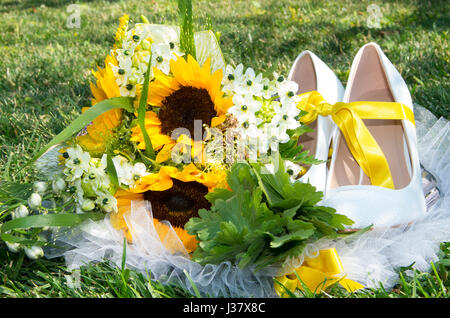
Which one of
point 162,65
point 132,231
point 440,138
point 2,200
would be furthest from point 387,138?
point 2,200

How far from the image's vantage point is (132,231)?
128 centimetres

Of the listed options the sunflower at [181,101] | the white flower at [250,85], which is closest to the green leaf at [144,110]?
the sunflower at [181,101]

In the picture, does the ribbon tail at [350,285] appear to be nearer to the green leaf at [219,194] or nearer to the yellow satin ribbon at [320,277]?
the yellow satin ribbon at [320,277]

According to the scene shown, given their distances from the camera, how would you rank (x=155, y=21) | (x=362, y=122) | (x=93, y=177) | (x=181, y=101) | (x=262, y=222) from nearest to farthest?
(x=262, y=222) → (x=93, y=177) → (x=181, y=101) → (x=362, y=122) → (x=155, y=21)

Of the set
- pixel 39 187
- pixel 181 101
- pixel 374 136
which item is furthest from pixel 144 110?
pixel 374 136

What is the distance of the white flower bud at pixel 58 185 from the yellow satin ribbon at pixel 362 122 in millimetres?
770

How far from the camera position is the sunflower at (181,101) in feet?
4.23

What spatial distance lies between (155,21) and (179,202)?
79.8 inches

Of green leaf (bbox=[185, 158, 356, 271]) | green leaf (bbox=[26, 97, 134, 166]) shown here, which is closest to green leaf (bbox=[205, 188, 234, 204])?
green leaf (bbox=[185, 158, 356, 271])

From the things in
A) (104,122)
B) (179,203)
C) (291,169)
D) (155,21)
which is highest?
(155,21)

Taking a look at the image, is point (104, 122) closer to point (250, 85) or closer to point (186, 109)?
point (186, 109)

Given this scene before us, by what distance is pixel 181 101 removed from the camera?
1330 mm

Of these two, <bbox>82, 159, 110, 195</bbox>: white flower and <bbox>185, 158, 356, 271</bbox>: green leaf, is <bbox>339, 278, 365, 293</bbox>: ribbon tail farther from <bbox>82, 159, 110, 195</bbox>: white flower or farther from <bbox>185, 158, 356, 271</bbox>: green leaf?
<bbox>82, 159, 110, 195</bbox>: white flower

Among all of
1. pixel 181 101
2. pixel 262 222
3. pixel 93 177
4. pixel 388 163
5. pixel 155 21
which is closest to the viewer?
pixel 262 222
